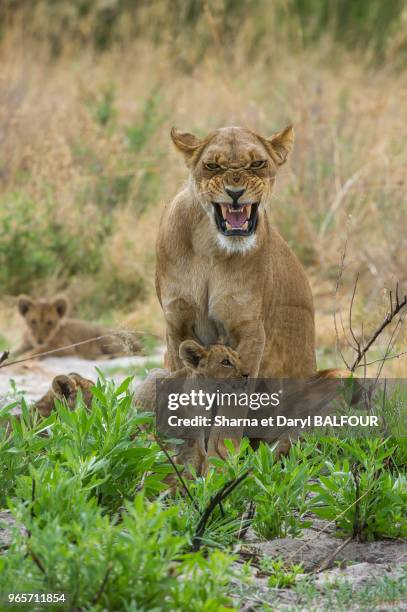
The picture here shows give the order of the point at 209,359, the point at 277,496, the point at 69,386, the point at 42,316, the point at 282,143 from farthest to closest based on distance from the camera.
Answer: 1. the point at 42,316
2. the point at 69,386
3. the point at 282,143
4. the point at 209,359
5. the point at 277,496

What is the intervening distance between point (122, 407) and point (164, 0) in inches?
597

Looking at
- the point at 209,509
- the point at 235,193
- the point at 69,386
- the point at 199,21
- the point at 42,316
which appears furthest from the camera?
the point at 199,21

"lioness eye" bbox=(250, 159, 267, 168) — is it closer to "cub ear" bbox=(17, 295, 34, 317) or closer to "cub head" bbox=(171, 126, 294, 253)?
"cub head" bbox=(171, 126, 294, 253)

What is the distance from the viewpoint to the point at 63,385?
5.98m

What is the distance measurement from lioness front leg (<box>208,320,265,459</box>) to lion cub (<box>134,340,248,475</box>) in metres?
0.06

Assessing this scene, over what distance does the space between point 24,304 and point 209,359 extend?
5241 mm

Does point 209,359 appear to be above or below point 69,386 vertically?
above

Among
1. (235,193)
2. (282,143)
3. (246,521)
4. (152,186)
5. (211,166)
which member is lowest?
(246,521)

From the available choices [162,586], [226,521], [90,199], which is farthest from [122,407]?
[90,199]

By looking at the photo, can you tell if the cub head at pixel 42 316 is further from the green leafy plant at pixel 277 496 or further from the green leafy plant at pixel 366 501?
the green leafy plant at pixel 366 501

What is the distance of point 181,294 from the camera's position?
5223 millimetres

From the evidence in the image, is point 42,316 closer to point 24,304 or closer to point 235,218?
point 24,304

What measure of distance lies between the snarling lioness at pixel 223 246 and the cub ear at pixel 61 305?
4.56 meters

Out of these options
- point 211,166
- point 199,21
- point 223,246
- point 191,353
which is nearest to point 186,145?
point 211,166
